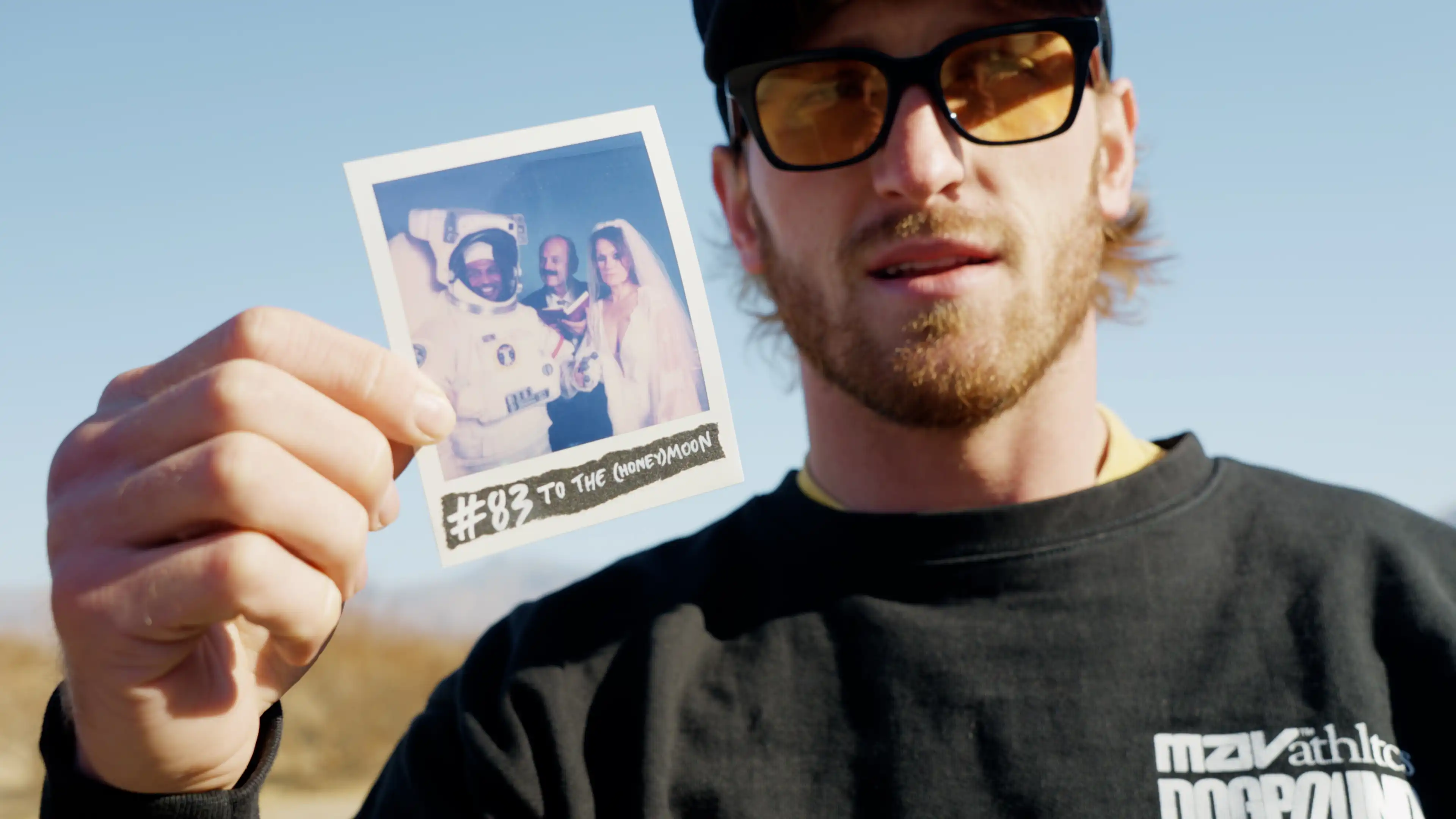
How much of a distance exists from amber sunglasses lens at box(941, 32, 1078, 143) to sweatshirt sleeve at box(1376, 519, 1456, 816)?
1216mm

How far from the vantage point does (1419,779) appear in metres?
1.96

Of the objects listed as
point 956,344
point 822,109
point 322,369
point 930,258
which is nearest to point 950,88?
point 822,109

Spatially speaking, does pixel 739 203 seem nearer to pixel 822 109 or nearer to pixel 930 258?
pixel 822 109

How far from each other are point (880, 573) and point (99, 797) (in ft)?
4.86

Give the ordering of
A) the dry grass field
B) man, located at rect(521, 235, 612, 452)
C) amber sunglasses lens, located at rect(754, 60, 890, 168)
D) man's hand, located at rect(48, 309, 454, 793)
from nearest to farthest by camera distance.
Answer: man's hand, located at rect(48, 309, 454, 793) → man, located at rect(521, 235, 612, 452) → amber sunglasses lens, located at rect(754, 60, 890, 168) → the dry grass field

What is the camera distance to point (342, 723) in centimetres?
1991

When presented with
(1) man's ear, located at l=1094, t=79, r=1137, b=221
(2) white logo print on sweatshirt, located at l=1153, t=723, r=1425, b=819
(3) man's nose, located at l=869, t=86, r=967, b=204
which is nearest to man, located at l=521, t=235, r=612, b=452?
(3) man's nose, located at l=869, t=86, r=967, b=204

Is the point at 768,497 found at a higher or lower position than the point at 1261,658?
higher

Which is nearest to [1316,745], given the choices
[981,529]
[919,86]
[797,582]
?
[981,529]

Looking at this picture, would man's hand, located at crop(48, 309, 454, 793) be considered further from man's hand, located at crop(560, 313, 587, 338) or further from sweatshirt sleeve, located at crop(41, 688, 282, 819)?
man's hand, located at crop(560, 313, 587, 338)

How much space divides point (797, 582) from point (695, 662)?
0.94 ft

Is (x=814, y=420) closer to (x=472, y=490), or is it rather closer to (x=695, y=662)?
(x=695, y=662)

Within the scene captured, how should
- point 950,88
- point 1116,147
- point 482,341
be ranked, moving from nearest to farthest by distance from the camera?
point 482,341
point 950,88
point 1116,147

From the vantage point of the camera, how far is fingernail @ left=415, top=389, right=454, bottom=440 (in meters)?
1.58
